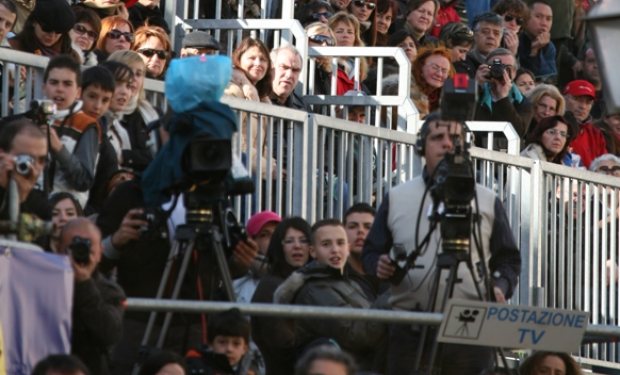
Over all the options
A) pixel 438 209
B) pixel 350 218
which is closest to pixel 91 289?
pixel 438 209

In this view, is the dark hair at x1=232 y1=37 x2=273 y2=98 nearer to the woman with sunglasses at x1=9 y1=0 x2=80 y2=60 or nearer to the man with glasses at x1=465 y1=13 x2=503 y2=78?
the woman with sunglasses at x1=9 y1=0 x2=80 y2=60

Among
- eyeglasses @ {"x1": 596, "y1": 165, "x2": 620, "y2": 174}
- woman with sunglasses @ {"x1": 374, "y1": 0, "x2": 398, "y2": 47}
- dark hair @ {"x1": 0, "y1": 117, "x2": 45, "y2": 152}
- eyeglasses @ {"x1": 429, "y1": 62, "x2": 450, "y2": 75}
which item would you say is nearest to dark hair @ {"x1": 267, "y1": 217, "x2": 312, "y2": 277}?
dark hair @ {"x1": 0, "y1": 117, "x2": 45, "y2": 152}

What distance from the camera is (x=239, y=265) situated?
11.3 m

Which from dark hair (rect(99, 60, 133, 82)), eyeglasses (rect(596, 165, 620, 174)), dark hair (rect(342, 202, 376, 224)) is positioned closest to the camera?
dark hair (rect(99, 60, 133, 82))

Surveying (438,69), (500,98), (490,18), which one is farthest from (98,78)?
(490,18)

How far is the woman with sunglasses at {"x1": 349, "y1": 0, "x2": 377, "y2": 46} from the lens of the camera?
19547mm

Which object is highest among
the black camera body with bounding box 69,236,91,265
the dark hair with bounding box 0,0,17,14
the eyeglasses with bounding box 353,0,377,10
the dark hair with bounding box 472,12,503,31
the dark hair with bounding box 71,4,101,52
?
the eyeglasses with bounding box 353,0,377,10

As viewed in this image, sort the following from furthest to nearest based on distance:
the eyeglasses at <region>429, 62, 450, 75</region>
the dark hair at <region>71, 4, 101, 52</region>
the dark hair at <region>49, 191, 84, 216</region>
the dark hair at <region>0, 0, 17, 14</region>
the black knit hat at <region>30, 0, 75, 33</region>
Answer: the eyeglasses at <region>429, 62, 450, 75</region>
the dark hair at <region>71, 4, 101, 52</region>
the black knit hat at <region>30, 0, 75, 33</region>
the dark hair at <region>0, 0, 17, 14</region>
the dark hair at <region>49, 191, 84, 216</region>

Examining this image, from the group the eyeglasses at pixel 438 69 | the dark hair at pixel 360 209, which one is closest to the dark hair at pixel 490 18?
the eyeglasses at pixel 438 69

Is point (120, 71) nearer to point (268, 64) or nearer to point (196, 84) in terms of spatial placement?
point (196, 84)

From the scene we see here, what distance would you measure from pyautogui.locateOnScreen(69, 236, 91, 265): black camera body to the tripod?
0.79m

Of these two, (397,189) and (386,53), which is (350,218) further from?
(386,53)

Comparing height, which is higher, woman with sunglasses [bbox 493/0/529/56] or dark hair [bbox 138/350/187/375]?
woman with sunglasses [bbox 493/0/529/56]

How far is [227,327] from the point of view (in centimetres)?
1098
